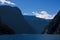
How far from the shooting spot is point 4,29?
155375 millimetres

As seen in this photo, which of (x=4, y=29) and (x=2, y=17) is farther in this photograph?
(x=2, y=17)

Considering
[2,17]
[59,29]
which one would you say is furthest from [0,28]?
[59,29]

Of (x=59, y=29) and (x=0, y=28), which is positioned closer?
(x=0, y=28)

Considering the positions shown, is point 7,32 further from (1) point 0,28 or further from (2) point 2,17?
(2) point 2,17

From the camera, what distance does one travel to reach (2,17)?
197m

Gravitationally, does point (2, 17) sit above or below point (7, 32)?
above

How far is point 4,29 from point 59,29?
60.8 metres

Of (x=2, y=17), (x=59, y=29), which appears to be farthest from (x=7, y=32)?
(x=59, y=29)

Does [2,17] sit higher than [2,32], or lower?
higher

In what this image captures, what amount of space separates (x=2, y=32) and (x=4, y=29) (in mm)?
3733

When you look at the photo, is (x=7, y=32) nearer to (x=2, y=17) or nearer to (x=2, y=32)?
(x=2, y=32)

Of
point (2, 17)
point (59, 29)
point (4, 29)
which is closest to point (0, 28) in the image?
point (4, 29)

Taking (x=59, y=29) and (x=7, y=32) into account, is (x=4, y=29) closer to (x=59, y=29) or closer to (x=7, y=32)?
(x=7, y=32)

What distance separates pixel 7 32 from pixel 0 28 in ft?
27.0
